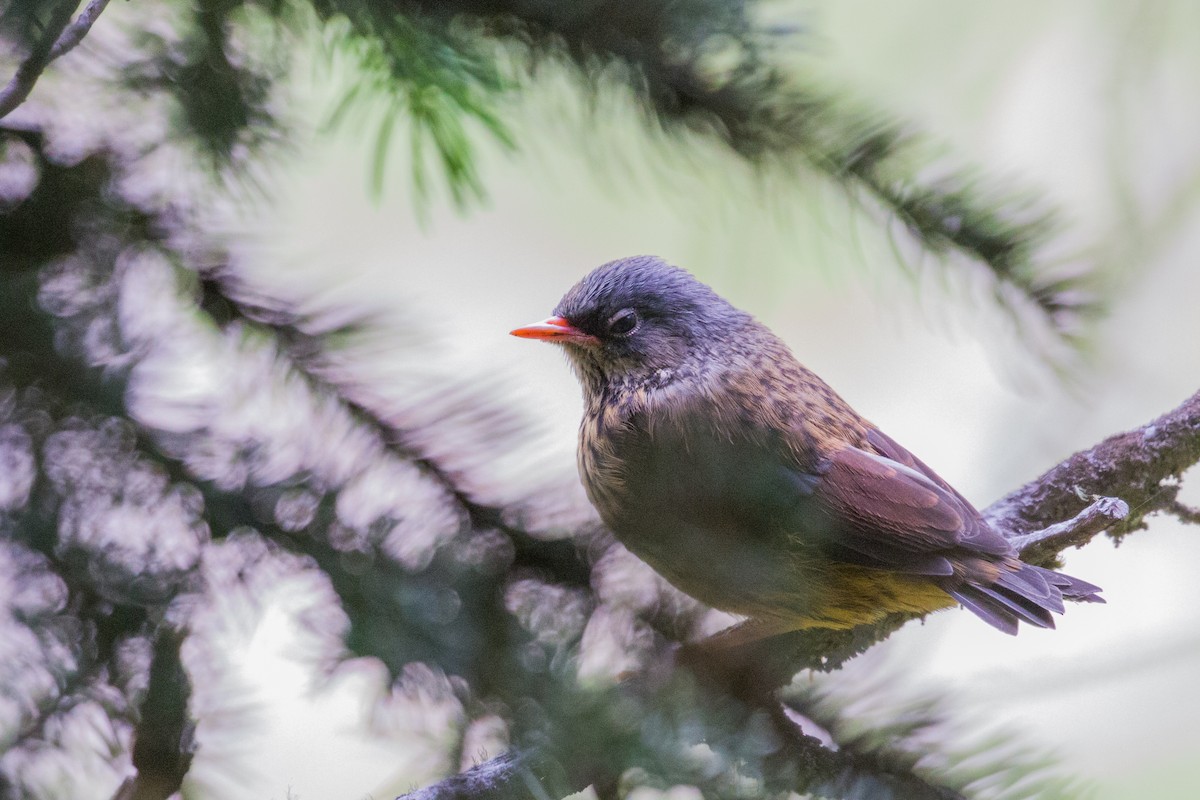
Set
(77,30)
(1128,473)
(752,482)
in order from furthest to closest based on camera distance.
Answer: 1. (1128,473)
2. (752,482)
3. (77,30)

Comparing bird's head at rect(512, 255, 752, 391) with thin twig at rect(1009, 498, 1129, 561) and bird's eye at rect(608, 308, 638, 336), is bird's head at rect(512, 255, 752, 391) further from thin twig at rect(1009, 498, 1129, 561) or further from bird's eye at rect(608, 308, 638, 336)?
thin twig at rect(1009, 498, 1129, 561)

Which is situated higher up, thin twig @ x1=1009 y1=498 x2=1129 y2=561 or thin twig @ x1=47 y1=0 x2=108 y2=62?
thin twig @ x1=1009 y1=498 x2=1129 y2=561

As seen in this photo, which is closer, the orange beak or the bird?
the bird

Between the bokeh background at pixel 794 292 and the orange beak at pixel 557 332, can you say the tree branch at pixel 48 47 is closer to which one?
the bokeh background at pixel 794 292

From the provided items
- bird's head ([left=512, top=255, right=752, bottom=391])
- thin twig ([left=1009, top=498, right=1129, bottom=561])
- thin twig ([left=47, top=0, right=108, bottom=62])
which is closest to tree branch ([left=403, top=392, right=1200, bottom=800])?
thin twig ([left=1009, top=498, right=1129, bottom=561])

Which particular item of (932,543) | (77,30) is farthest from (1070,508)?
(77,30)

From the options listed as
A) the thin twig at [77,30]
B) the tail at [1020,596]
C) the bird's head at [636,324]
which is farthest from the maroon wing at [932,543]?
the thin twig at [77,30]

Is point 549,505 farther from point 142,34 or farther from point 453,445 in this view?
point 142,34

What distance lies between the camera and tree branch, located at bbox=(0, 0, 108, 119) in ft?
1.61

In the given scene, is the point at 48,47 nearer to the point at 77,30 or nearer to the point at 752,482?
the point at 77,30

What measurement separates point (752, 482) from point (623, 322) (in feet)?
1.19

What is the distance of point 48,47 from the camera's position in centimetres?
49

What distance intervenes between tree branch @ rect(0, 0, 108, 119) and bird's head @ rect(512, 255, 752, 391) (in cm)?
56

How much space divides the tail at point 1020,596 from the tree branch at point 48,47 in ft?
2.46
